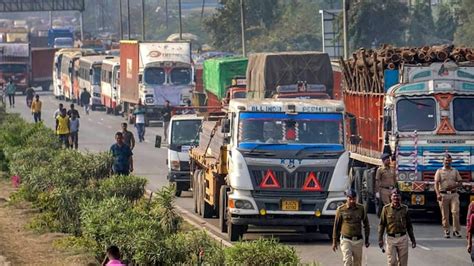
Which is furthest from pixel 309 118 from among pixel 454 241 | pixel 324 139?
pixel 454 241

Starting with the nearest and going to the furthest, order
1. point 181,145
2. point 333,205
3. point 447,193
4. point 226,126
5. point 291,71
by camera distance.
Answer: point 333,205 → point 226,126 → point 447,193 → point 181,145 → point 291,71

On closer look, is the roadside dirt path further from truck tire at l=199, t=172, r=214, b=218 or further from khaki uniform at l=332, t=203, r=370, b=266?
khaki uniform at l=332, t=203, r=370, b=266

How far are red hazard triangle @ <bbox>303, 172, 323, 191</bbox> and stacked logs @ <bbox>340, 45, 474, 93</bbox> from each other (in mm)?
5253

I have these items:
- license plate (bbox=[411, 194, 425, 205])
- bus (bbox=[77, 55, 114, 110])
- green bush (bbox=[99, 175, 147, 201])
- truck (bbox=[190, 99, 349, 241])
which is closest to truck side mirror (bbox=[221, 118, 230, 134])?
truck (bbox=[190, 99, 349, 241])

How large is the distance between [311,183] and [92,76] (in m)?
53.5

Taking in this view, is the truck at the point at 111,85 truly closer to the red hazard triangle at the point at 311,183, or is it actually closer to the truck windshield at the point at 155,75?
the truck windshield at the point at 155,75

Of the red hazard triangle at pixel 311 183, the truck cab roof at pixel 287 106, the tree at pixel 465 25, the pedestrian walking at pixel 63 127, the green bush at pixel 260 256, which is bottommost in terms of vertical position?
the green bush at pixel 260 256

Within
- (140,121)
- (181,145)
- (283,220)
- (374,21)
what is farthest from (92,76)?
(283,220)

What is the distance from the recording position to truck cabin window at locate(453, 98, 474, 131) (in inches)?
1086

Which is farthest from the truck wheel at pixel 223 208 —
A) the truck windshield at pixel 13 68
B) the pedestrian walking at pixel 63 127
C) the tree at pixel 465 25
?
the truck windshield at pixel 13 68

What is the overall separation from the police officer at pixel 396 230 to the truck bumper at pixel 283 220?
177 inches

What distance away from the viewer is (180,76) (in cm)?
6094

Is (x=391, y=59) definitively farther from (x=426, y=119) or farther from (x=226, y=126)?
(x=226, y=126)

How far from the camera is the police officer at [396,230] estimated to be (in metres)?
19.5
